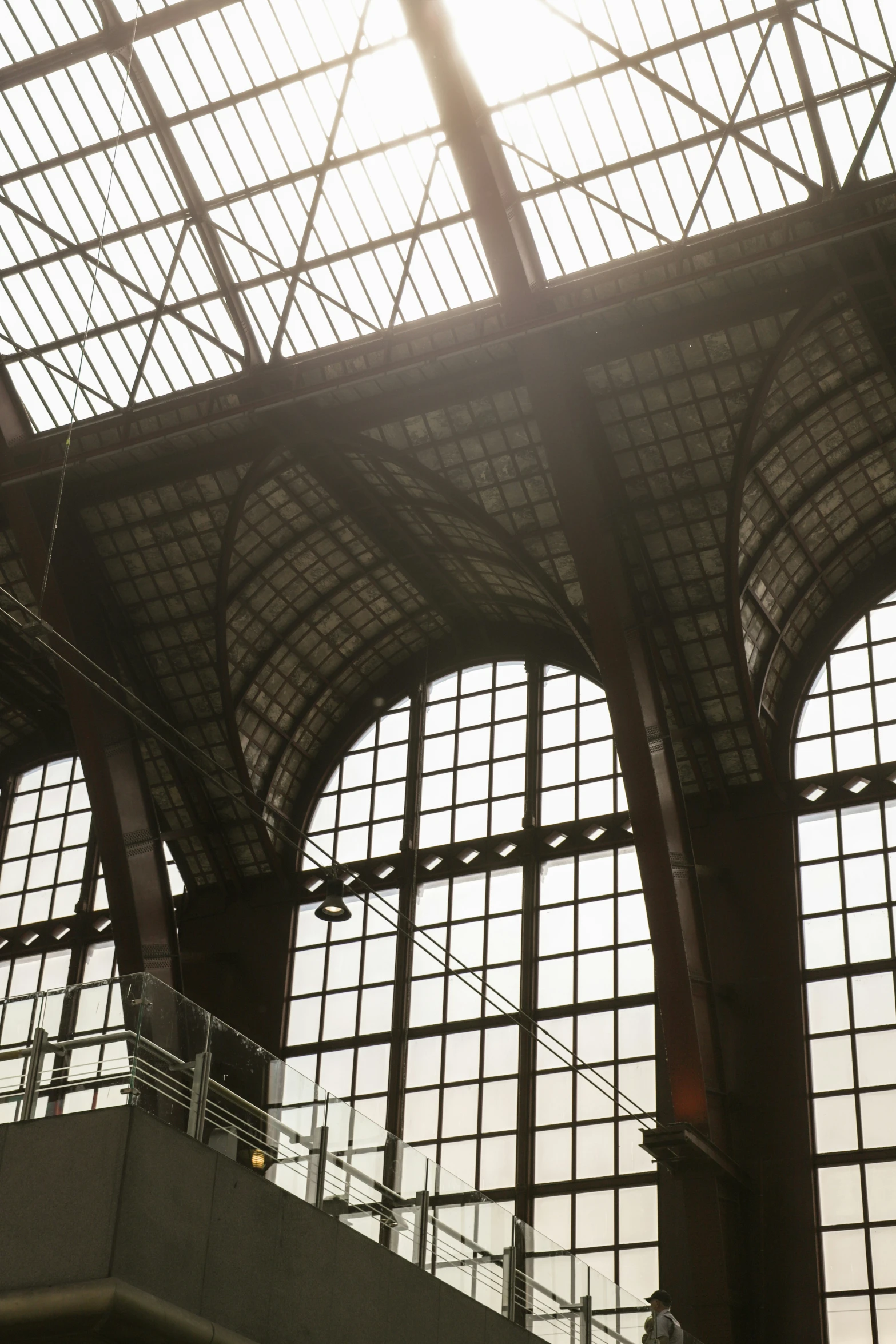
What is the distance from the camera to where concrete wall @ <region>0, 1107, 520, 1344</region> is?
12578mm

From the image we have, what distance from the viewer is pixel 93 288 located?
29.1 metres

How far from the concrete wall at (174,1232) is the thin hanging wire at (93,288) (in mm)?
13467

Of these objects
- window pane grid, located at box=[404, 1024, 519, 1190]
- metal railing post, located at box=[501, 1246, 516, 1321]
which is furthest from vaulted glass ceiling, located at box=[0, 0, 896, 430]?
metal railing post, located at box=[501, 1246, 516, 1321]

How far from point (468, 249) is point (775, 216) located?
19.0ft

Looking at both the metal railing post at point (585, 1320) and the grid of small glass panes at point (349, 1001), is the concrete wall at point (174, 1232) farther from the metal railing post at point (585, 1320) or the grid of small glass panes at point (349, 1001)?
the grid of small glass panes at point (349, 1001)

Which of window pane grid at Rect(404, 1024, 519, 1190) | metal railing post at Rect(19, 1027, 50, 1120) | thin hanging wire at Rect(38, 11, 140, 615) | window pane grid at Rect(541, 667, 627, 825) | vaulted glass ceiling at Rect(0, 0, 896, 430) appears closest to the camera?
metal railing post at Rect(19, 1027, 50, 1120)

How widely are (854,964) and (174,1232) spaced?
57.6 ft

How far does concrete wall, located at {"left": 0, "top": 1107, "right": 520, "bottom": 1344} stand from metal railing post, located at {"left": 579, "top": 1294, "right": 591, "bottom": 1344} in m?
5.13

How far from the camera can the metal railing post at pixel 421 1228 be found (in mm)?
17484

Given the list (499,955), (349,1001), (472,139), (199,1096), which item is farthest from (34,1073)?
(349,1001)

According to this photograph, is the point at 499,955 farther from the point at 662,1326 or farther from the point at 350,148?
the point at 350,148

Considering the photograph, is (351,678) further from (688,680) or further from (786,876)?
(786,876)

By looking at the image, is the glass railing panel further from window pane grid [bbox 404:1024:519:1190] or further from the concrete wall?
window pane grid [bbox 404:1024:519:1190]

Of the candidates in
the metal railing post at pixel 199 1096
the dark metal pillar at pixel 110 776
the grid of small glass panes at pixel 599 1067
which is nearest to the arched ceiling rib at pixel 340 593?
the dark metal pillar at pixel 110 776
